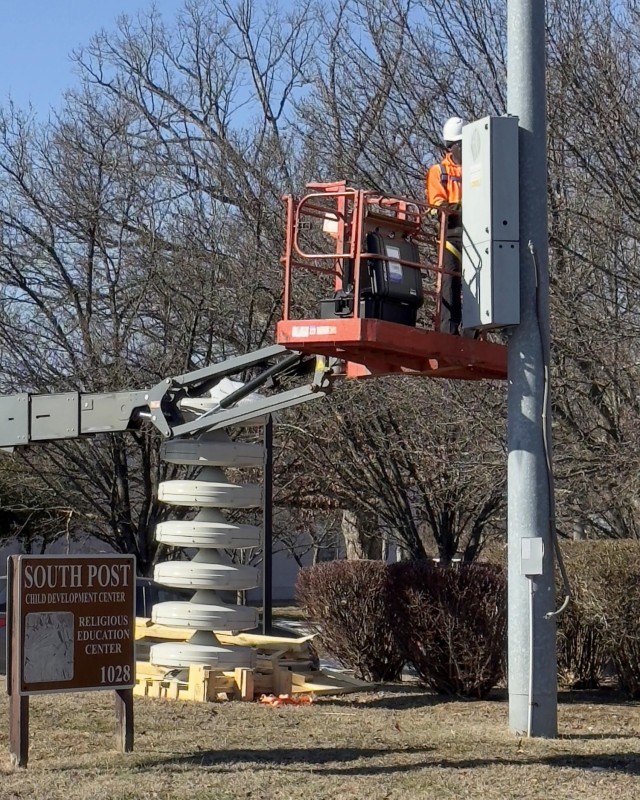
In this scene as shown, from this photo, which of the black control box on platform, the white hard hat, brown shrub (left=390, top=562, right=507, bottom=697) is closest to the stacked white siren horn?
brown shrub (left=390, top=562, right=507, bottom=697)

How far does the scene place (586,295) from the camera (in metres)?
14.1

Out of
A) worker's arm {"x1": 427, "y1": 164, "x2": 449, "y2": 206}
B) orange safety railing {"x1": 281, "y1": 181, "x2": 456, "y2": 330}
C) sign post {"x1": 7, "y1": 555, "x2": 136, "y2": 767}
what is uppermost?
worker's arm {"x1": 427, "y1": 164, "x2": 449, "y2": 206}

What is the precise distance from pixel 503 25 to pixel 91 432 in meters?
7.46

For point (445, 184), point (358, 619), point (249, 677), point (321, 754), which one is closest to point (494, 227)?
point (445, 184)

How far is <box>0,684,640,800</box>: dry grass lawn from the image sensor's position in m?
7.48

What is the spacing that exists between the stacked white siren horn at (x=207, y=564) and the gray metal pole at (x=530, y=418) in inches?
126

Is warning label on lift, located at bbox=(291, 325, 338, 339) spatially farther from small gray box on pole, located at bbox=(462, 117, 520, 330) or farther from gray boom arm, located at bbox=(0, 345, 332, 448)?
small gray box on pole, located at bbox=(462, 117, 520, 330)

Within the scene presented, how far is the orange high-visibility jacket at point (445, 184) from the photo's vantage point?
33.6 feet

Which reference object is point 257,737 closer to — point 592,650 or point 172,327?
point 592,650

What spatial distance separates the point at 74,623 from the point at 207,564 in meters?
3.38

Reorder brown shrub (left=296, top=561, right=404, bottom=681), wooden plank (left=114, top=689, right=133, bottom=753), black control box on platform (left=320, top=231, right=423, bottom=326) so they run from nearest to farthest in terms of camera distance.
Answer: wooden plank (left=114, top=689, right=133, bottom=753)
black control box on platform (left=320, top=231, right=423, bottom=326)
brown shrub (left=296, top=561, right=404, bottom=681)

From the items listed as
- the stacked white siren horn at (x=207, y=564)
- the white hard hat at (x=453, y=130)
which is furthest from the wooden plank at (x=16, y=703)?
the white hard hat at (x=453, y=130)

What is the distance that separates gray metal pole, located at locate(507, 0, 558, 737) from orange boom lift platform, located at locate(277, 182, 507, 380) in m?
0.50

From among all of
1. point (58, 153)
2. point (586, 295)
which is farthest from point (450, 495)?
point (58, 153)
